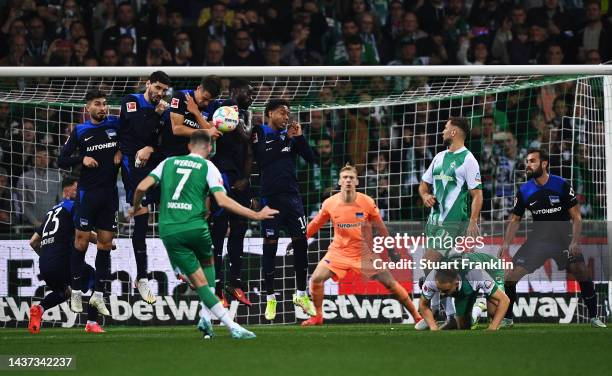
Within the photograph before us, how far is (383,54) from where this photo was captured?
19.4 meters

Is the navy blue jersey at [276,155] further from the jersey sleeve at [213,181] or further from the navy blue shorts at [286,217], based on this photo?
the jersey sleeve at [213,181]

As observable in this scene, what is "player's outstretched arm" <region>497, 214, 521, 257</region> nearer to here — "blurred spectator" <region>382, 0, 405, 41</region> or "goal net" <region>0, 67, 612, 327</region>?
"goal net" <region>0, 67, 612, 327</region>

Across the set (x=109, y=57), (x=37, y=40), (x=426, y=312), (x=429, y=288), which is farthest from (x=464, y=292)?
(x=37, y=40)

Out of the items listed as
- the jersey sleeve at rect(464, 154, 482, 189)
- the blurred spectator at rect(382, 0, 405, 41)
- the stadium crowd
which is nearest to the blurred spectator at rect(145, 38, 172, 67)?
the stadium crowd

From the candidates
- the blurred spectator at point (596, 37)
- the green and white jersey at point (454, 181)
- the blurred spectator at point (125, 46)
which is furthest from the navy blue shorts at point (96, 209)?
the blurred spectator at point (596, 37)

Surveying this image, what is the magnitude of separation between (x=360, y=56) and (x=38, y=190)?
5.79m

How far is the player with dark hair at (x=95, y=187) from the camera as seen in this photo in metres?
13.0

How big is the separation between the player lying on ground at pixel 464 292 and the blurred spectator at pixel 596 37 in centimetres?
790

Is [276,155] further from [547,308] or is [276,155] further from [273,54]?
[273,54]

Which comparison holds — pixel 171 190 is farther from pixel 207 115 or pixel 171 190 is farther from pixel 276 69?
pixel 276 69

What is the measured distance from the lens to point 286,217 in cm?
1393

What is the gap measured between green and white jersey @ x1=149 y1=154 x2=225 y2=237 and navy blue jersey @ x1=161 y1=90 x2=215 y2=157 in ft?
7.20

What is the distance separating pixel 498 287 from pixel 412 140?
169 inches

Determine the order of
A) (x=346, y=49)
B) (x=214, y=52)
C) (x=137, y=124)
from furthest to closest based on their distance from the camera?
1. (x=346, y=49)
2. (x=214, y=52)
3. (x=137, y=124)
